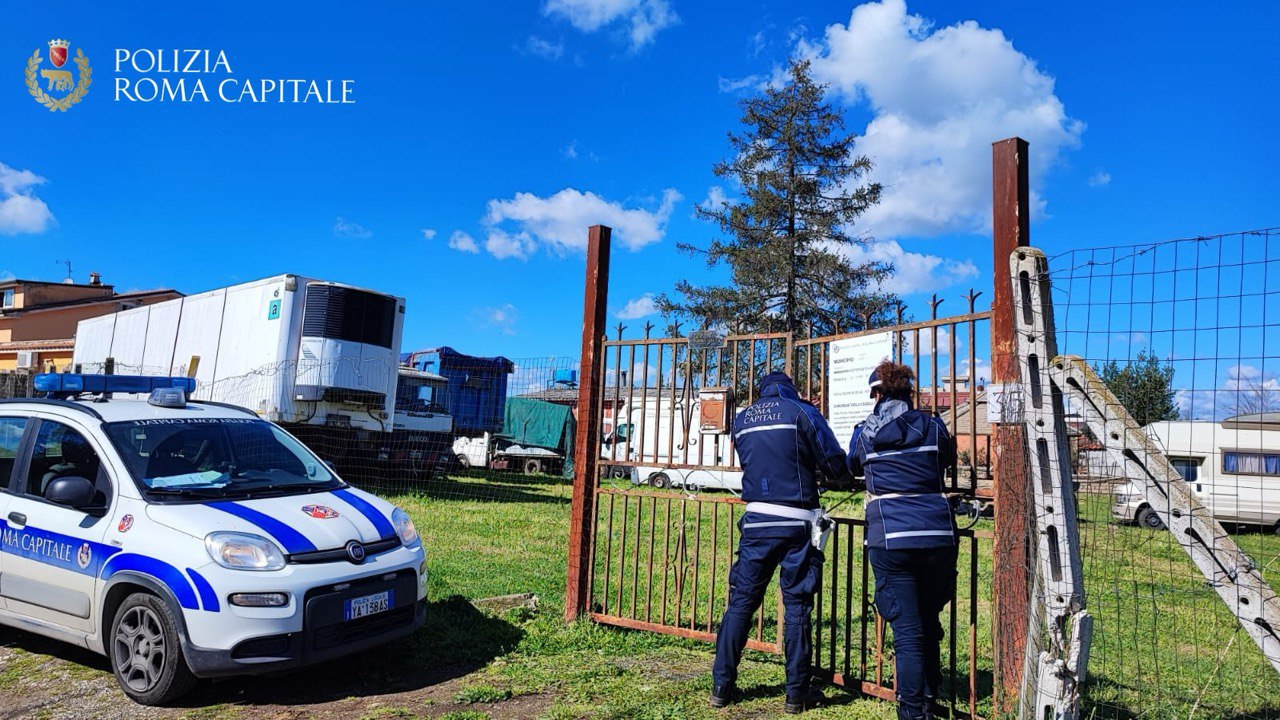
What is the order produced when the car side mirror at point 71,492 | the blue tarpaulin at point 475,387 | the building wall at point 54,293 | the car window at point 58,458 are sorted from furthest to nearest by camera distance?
the building wall at point 54,293
the blue tarpaulin at point 475,387
the car window at point 58,458
the car side mirror at point 71,492

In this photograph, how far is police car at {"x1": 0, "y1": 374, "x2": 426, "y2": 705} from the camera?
172 inches

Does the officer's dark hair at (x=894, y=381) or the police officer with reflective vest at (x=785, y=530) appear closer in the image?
the officer's dark hair at (x=894, y=381)

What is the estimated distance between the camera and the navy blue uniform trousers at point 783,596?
4.38 metres

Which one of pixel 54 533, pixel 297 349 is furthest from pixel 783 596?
pixel 297 349

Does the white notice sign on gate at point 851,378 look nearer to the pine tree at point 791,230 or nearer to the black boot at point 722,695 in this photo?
the black boot at point 722,695

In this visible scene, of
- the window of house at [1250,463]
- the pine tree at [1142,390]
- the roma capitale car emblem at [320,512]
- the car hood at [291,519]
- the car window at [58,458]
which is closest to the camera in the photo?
the pine tree at [1142,390]

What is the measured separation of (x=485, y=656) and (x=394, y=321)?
10.4 metres

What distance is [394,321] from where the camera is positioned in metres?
14.9

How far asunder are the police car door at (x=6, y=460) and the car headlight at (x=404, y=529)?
7.86 ft

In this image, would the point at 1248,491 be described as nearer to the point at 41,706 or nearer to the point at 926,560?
the point at 926,560

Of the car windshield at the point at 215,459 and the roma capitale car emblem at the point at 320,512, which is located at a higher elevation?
the car windshield at the point at 215,459

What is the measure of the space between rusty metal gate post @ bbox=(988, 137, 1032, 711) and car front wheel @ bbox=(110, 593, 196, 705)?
14.0 ft

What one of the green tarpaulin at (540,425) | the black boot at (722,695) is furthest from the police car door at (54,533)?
the green tarpaulin at (540,425)

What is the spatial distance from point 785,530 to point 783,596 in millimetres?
386
